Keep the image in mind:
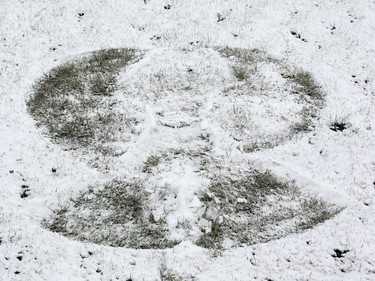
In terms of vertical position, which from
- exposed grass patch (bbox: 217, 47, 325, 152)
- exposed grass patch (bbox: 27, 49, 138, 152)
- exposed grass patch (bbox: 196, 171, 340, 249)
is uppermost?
exposed grass patch (bbox: 217, 47, 325, 152)

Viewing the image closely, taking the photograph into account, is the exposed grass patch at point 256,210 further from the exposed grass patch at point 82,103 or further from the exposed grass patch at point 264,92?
the exposed grass patch at point 82,103

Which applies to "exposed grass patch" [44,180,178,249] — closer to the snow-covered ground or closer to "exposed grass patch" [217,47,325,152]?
the snow-covered ground

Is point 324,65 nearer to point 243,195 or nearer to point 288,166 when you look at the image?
point 288,166

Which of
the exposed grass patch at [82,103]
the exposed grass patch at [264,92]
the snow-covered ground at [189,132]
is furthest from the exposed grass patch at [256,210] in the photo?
the exposed grass patch at [82,103]

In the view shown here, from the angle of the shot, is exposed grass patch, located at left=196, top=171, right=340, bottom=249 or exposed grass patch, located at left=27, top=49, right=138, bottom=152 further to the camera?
exposed grass patch, located at left=27, top=49, right=138, bottom=152

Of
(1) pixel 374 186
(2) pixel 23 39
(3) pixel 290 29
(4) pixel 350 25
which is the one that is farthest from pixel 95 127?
(4) pixel 350 25

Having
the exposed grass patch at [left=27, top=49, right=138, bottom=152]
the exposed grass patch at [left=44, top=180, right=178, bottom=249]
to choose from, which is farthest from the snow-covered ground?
the exposed grass patch at [left=27, top=49, right=138, bottom=152]
